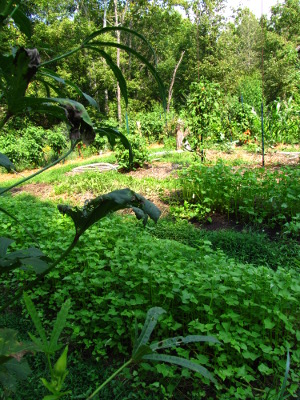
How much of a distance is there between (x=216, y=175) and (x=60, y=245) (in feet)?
9.28

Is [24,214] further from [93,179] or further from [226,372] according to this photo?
[93,179]

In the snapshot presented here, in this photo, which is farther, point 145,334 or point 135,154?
point 135,154

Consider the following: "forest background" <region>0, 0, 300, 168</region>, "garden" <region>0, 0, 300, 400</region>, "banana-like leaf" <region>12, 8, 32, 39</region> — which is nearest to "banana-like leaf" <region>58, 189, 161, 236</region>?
"garden" <region>0, 0, 300, 400</region>

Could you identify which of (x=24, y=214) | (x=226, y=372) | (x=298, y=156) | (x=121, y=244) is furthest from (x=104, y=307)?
(x=298, y=156)

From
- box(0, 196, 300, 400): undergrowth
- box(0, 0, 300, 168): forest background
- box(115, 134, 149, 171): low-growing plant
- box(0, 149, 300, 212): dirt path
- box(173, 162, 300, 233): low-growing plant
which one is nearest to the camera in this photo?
box(0, 196, 300, 400): undergrowth

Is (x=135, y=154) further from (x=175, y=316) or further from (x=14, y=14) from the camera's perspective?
(x=14, y=14)

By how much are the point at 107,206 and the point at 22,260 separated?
0.30m

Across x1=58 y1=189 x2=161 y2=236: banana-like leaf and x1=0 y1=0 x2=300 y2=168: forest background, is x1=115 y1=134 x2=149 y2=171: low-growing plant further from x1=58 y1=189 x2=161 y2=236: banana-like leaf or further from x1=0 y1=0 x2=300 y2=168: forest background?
x1=58 y1=189 x2=161 y2=236: banana-like leaf

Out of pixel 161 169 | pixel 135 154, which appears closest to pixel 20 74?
pixel 161 169

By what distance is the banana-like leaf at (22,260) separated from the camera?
33.9 inches

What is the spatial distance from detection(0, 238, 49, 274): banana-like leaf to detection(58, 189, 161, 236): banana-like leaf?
16 centimetres

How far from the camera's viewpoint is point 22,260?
0.91 metres

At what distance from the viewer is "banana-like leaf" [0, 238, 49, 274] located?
0.86m

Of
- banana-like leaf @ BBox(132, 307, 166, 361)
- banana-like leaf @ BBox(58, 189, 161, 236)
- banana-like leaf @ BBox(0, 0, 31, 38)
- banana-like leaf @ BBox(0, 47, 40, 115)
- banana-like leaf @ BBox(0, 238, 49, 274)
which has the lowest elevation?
banana-like leaf @ BBox(132, 307, 166, 361)
